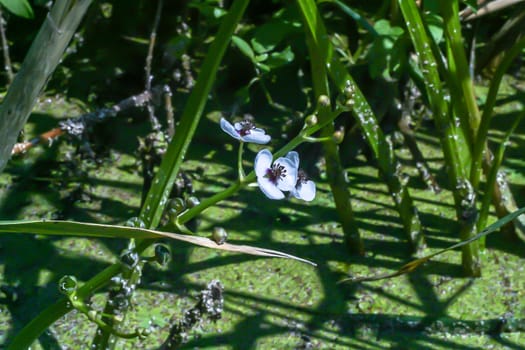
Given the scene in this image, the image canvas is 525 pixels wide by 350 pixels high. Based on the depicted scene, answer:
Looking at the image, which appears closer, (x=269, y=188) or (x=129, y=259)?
(x=269, y=188)

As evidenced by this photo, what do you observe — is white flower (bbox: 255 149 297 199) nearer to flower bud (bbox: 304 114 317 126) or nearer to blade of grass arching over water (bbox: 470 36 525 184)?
flower bud (bbox: 304 114 317 126)

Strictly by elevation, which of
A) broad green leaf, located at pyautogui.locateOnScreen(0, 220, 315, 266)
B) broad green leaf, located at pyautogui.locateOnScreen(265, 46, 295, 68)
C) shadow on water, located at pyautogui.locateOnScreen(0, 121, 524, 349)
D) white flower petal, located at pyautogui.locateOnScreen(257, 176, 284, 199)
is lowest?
shadow on water, located at pyautogui.locateOnScreen(0, 121, 524, 349)

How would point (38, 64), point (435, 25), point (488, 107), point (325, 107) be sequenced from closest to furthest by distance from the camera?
point (38, 64) < point (325, 107) < point (488, 107) < point (435, 25)

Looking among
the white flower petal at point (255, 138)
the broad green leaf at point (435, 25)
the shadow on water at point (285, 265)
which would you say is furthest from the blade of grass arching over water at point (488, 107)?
the white flower petal at point (255, 138)

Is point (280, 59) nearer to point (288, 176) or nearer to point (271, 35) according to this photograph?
point (271, 35)

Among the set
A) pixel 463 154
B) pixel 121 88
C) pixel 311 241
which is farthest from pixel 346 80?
pixel 121 88

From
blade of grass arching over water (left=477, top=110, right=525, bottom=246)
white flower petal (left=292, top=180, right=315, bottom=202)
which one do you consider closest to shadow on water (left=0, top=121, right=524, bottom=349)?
blade of grass arching over water (left=477, top=110, right=525, bottom=246)

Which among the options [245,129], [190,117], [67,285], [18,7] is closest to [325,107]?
[190,117]
